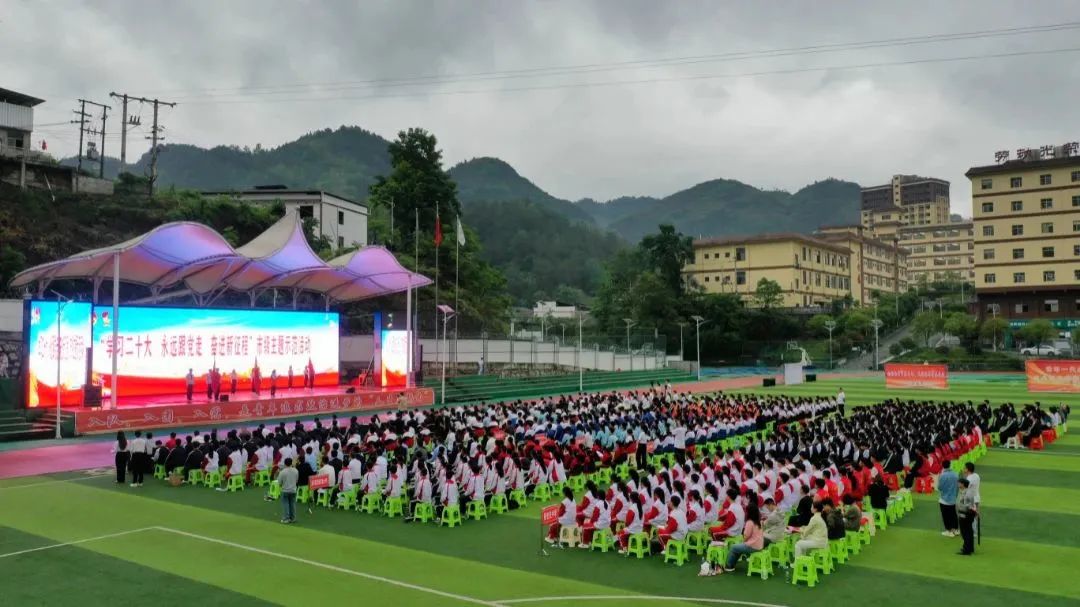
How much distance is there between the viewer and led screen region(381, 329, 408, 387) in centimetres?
3806

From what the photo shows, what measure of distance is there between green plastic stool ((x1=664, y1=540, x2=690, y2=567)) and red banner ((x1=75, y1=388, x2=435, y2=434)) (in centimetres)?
2095

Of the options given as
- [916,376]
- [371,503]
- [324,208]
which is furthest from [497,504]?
[324,208]

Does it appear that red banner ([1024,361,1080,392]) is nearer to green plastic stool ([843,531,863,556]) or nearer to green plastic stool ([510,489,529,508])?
green plastic stool ([843,531,863,556])

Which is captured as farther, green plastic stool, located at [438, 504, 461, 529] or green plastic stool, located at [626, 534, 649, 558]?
green plastic stool, located at [438, 504, 461, 529]

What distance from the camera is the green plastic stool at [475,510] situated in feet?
46.0

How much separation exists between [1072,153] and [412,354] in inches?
2308

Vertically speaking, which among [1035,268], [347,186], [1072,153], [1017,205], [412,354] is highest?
[347,186]

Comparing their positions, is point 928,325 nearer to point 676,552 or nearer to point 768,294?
Result: point 768,294

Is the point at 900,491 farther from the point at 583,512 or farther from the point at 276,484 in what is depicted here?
the point at 276,484

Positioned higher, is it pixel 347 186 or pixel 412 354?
pixel 347 186

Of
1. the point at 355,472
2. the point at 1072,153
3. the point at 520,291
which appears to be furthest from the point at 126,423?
the point at 520,291

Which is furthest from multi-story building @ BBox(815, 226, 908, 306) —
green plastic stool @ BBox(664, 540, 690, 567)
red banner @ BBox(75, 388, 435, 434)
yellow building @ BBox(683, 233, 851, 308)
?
green plastic stool @ BBox(664, 540, 690, 567)

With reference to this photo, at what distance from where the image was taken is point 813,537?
10180 millimetres

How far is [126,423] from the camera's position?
25.2 metres
